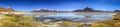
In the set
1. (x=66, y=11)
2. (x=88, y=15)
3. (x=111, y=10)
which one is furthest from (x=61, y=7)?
(x=111, y=10)

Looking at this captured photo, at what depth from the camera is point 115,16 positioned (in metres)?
3.44

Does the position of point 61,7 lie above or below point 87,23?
above

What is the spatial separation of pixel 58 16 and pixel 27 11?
44 cm

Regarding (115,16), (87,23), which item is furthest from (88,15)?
(115,16)

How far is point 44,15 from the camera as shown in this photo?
11.5 feet

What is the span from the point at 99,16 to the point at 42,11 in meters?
0.78

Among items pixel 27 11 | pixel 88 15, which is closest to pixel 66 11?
pixel 88 15

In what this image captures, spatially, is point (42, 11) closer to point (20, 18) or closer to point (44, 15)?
point (44, 15)

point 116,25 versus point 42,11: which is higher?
point 42,11

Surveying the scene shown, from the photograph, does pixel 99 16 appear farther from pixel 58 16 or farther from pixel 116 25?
pixel 58 16

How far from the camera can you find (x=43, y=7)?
3.52m

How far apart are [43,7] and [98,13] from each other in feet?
2.48

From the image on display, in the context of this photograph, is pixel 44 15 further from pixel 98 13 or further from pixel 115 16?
pixel 115 16

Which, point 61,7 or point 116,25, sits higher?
point 61,7
